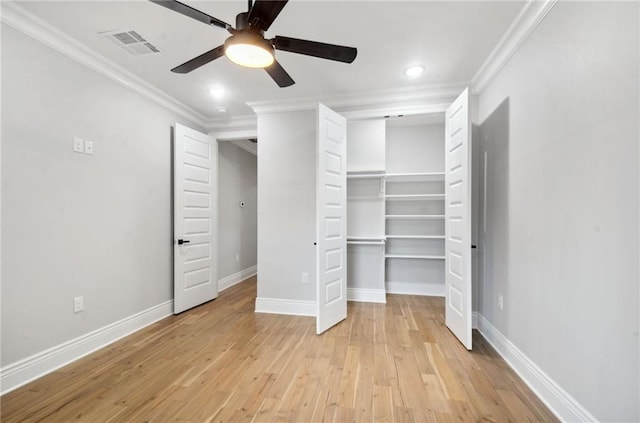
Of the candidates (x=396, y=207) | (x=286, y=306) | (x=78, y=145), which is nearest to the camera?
(x=78, y=145)

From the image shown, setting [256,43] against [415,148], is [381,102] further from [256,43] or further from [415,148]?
[256,43]

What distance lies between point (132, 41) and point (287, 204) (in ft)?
7.24

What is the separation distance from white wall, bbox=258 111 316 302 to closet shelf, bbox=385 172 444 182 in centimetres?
132

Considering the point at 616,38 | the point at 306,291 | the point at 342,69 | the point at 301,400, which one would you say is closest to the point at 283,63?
the point at 342,69

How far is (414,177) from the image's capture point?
415cm

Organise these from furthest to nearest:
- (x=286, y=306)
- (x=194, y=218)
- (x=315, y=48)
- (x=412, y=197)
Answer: (x=412, y=197) < (x=194, y=218) < (x=286, y=306) < (x=315, y=48)

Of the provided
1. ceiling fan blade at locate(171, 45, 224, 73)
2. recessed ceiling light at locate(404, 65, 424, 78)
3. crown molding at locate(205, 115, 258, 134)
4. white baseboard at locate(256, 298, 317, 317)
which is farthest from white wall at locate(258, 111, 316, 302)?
ceiling fan blade at locate(171, 45, 224, 73)

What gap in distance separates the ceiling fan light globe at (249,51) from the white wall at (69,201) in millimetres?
1680

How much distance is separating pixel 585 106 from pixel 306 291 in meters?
3.07

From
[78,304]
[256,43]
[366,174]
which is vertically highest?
[256,43]

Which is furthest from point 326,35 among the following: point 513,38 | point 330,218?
point 330,218

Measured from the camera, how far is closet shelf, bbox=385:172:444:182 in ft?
12.9

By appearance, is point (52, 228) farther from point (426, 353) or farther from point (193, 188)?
point (426, 353)

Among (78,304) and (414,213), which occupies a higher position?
→ (414,213)
